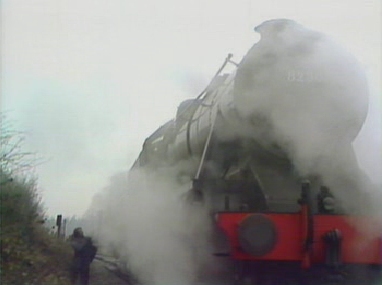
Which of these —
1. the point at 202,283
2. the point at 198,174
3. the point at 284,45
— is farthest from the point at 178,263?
the point at 284,45

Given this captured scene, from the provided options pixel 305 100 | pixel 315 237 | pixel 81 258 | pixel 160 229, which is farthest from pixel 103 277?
pixel 305 100

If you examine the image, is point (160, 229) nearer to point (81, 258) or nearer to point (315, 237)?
point (81, 258)

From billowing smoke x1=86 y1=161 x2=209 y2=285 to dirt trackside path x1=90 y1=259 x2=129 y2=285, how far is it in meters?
0.32

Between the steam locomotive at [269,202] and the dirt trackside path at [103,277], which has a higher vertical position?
the steam locomotive at [269,202]

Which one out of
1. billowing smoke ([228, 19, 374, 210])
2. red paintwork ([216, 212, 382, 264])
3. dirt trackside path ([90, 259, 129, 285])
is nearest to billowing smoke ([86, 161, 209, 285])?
dirt trackside path ([90, 259, 129, 285])

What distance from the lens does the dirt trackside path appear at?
10.9m

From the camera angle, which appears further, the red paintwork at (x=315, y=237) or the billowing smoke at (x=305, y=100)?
the billowing smoke at (x=305, y=100)

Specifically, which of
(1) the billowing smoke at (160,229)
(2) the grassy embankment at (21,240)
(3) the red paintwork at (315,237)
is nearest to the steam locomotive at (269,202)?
(3) the red paintwork at (315,237)

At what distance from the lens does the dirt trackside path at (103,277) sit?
429 inches

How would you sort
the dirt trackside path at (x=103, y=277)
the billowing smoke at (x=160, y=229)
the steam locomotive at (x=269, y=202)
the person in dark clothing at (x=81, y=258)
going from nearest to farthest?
the steam locomotive at (x=269, y=202)
the billowing smoke at (x=160, y=229)
the person in dark clothing at (x=81, y=258)
the dirt trackside path at (x=103, y=277)

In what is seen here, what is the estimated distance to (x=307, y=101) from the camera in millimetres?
7734

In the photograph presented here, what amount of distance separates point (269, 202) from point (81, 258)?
11.2 ft

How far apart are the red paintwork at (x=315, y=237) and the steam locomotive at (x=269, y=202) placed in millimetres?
10

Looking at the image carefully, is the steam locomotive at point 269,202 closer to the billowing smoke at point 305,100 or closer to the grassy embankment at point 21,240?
the billowing smoke at point 305,100
